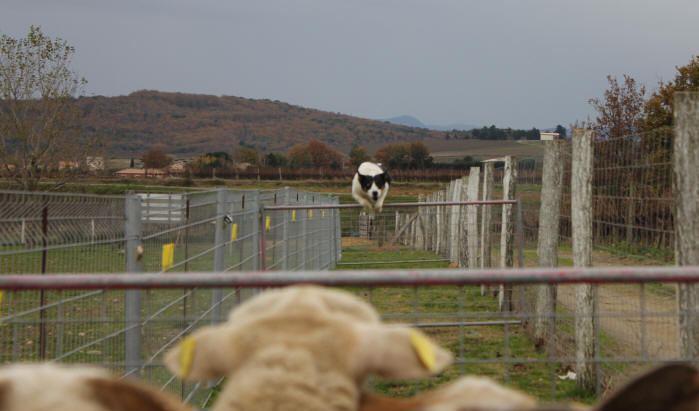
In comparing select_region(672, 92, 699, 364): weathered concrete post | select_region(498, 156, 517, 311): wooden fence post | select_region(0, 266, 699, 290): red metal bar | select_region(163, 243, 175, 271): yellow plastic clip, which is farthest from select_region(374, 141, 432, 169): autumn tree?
select_region(0, 266, 699, 290): red metal bar

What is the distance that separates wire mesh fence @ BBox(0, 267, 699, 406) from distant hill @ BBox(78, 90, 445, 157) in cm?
13250

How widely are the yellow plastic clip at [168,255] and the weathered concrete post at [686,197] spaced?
3.78m

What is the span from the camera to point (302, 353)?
141cm

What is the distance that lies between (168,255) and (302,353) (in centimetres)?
356

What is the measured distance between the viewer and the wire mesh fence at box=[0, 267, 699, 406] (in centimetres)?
230

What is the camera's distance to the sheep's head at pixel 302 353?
4.48ft

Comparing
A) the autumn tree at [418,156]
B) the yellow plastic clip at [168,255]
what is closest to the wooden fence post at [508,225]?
the yellow plastic clip at [168,255]

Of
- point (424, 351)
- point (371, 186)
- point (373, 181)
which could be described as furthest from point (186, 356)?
point (373, 181)

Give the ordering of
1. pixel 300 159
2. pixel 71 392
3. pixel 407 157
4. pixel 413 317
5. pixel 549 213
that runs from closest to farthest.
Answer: pixel 71 392 < pixel 413 317 < pixel 549 213 < pixel 407 157 < pixel 300 159

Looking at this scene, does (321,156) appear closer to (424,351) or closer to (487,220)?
(487,220)

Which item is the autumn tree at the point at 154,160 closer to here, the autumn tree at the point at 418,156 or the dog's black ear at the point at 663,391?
the autumn tree at the point at 418,156

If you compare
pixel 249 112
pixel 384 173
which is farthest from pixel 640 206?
pixel 249 112

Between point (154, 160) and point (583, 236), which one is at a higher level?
point (154, 160)

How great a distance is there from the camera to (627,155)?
612 cm
